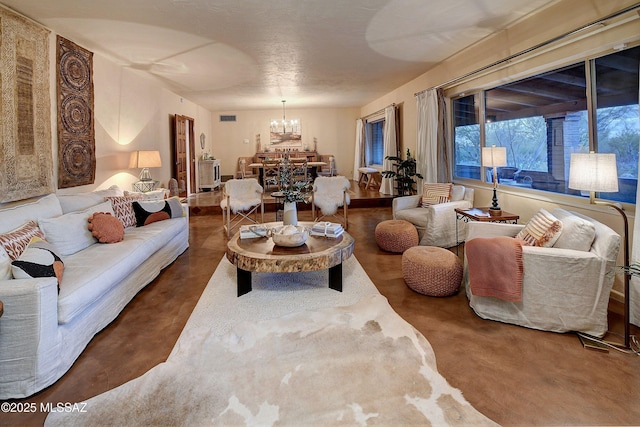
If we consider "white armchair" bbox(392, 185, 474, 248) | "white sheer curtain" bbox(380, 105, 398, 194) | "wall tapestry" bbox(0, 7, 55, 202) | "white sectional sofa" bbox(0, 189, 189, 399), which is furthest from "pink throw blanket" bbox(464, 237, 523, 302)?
"white sheer curtain" bbox(380, 105, 398, 194)

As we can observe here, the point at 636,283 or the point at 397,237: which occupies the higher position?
the point at 397,237

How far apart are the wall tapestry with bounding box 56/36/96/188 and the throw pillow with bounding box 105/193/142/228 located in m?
0.78

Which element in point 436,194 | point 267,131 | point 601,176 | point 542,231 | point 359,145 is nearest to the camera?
point 601,176

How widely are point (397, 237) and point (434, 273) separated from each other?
121 centimetres

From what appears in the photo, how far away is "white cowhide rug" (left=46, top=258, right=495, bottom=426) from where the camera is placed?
1.54 m

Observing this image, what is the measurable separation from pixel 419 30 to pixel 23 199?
4.52 m

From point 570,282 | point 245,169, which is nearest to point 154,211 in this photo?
point 570,282

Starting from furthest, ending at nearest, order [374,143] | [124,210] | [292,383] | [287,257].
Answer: [374,143]
[124,210]
[287,257]
[292,383]

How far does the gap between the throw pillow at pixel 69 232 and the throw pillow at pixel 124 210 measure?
506mm

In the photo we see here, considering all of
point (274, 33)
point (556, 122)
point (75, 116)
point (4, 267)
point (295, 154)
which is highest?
point (274, 33)

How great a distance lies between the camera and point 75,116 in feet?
13.2

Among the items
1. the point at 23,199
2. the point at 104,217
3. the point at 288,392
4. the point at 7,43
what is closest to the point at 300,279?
the point at 288,392

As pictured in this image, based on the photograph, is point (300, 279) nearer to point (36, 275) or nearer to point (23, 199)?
point (36, 275)

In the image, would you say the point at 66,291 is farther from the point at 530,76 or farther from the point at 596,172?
the point at 530,76
